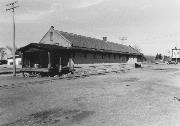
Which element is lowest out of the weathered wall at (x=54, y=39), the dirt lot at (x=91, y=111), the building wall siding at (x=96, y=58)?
the dirt lot at (x=91, y=111)

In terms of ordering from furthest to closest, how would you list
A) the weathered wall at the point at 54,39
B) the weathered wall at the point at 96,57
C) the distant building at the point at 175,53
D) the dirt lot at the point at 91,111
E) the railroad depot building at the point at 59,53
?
the distant building at the point at 175,53 → the weathered wall at the point at 54,39 → the weathered wall at the point at 96,57 → the railroad depot building at the point at 59,53 → the dirt lot at the point at 91,111

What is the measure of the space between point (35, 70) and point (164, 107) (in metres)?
20.2

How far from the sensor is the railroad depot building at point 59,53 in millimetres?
27391

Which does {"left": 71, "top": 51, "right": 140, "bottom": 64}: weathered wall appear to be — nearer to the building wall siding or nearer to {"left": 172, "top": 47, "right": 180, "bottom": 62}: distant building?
the building wall siding

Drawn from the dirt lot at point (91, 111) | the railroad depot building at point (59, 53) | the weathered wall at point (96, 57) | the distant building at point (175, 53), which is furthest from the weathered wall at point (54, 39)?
the distant building at point (175, 53)

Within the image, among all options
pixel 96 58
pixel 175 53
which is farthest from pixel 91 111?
pixel 175 53

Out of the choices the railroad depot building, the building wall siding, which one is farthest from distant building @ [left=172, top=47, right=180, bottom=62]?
the railroad depot building

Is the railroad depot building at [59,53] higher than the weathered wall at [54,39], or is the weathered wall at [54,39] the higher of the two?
the weathered wall at [54,39]

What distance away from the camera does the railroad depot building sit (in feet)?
89.9

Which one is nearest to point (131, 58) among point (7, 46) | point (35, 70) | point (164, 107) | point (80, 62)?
point (80, 62)

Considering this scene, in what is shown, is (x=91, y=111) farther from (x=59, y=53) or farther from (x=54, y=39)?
(x=54, y=39)

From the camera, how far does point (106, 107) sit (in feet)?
30.3

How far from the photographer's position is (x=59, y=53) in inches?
1164

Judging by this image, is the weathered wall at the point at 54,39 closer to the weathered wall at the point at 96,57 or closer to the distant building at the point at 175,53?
the weathered wall at the point at 96,57
